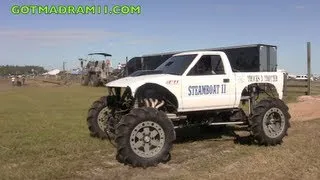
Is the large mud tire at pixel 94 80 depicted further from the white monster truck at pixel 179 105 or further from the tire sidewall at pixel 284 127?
the tire sidewall at pixel 284 127

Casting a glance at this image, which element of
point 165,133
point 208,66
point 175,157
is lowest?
point 175,157

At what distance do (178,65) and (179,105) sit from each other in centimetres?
91

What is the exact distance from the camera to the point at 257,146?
10.3 metres

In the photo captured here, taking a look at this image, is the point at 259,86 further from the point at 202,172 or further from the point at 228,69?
the point at 202,172

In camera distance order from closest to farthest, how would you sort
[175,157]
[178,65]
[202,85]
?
[175,157], [202,85], [178,65]

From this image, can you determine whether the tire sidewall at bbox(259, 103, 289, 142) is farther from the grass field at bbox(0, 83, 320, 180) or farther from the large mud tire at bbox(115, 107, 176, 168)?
the large mud tire at bbox(115, 107, 176, 168)

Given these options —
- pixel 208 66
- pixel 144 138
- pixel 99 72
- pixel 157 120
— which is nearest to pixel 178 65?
pixel 208 66

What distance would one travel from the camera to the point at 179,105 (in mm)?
9648

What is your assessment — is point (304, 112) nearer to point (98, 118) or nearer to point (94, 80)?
point (98, 118)

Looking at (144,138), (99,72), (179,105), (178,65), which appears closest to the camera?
(144,138)

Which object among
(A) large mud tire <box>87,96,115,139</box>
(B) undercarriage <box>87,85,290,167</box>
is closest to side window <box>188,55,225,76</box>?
(B) undercarriage <box>87,85,290,167</box>

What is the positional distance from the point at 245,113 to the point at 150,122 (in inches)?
119

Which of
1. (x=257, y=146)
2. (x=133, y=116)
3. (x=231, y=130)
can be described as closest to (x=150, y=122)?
(x=133, y=116)

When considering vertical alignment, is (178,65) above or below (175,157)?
above
